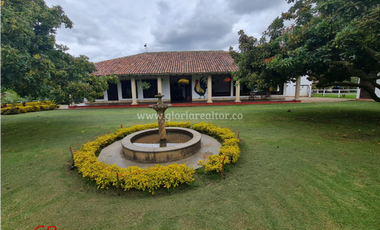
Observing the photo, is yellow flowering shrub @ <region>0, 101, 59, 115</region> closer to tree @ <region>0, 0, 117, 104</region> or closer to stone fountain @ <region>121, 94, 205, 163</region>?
tree @ <region>0, 0, 117, 104</region>

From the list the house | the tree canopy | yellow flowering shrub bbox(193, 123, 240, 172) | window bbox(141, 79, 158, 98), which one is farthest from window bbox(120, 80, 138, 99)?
yellow flowering shrub bbox(193, 123, 240, 172)

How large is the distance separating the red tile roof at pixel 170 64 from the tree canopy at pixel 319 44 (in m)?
6.38

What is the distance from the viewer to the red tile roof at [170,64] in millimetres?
14750

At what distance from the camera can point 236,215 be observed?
2.27 m

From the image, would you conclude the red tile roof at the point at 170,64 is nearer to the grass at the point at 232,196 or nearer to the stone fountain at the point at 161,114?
the stone fountain at the point at 161,114

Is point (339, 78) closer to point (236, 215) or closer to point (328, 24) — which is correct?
point (328, 24)

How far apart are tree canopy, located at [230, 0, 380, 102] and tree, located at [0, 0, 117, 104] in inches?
281

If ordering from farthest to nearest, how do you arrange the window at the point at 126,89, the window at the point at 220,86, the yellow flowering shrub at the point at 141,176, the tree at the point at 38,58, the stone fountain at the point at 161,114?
the window at the point at 220,86, the window at the point at 126,89, the tree at the point at 38,58, the stone fountain at the point at 161,114, the yellow flowering shrub at the point at 141,176

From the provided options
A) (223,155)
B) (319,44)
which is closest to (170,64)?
(319,44)

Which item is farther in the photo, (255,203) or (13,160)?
(13,160)

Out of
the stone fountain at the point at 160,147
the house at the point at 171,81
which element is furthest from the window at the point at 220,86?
the stone fountain at the point at 160,147

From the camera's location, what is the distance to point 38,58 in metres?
5.45

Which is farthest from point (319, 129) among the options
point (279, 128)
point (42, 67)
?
point (42, 67)

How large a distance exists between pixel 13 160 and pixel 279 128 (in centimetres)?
807
